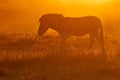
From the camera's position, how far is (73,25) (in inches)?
665

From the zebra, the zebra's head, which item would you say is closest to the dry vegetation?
the zebra

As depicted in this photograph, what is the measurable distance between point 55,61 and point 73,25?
7.65 ft

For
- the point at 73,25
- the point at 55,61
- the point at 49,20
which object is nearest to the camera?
the point at 55,61

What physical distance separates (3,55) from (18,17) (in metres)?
25.4

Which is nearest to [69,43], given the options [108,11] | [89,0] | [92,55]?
[92,55]

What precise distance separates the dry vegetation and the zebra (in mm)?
626

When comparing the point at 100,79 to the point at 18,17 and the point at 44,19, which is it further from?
the point at 18,17

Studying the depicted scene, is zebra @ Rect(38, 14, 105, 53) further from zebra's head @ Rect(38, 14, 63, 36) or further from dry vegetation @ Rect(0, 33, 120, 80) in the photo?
dry vegetation @ Rect(0, 33, 120, 80)

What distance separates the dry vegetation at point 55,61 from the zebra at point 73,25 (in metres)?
0.63

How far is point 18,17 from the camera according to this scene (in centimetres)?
4081

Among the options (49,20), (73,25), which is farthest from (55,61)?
(49,20)

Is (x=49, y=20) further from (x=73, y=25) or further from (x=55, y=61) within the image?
(x=55, y=61)

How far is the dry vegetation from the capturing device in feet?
42.3

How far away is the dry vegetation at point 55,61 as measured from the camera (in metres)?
12.9
